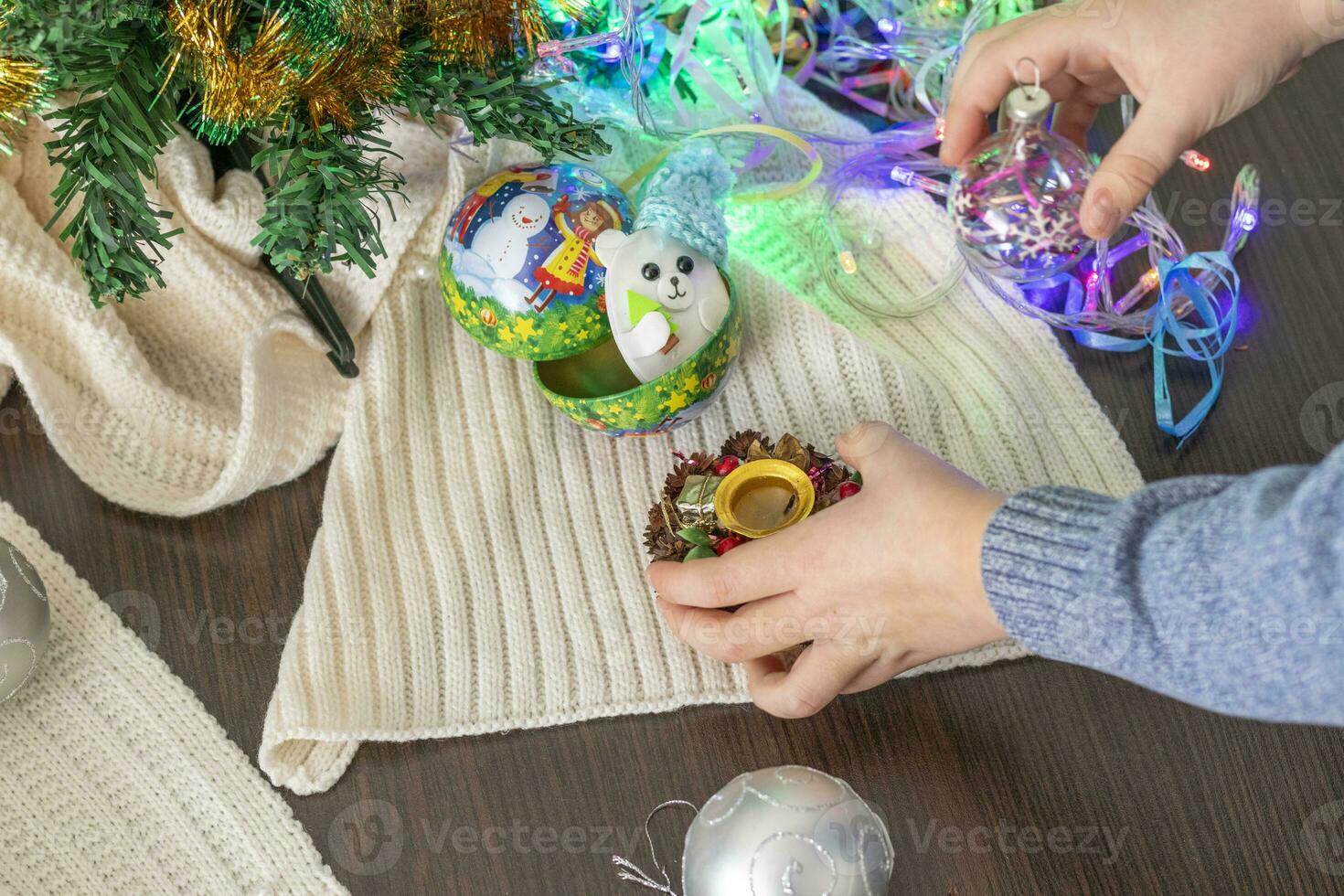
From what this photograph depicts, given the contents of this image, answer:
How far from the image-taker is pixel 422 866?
71 centimetres

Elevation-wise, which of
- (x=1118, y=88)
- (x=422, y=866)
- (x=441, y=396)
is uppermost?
(x=1118, y=88)

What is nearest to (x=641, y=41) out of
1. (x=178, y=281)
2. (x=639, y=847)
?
(x=178, y=281)

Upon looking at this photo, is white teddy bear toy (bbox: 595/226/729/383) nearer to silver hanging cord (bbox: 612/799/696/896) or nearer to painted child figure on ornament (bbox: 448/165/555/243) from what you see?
painted child figure on ornament (bbox: 448/165/555/243)

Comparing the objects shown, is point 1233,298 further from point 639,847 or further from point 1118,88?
point 639,847

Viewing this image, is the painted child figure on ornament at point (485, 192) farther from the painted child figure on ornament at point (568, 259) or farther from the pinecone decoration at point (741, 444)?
the pinecone decoration at point (741, 444)

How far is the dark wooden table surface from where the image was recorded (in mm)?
681

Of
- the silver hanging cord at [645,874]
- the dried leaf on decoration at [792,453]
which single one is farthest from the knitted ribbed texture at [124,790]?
the dried leaf on decoration at [792,453]

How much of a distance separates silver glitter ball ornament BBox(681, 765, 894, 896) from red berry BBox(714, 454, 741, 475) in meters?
0.18

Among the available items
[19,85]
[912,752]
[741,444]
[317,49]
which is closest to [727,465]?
[741,444]

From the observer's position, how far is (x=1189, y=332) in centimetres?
79

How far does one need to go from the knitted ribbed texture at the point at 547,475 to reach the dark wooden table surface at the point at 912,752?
25 millimetres

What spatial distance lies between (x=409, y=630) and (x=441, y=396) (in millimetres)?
187

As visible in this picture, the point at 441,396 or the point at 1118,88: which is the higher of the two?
the point at 1118,88

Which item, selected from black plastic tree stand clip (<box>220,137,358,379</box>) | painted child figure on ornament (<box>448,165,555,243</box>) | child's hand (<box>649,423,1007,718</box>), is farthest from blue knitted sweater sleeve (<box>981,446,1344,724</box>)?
black plastic tree stand clip (<box>220,137,358,379</box>)
